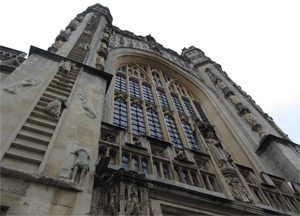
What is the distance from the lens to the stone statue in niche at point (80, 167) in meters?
4.24

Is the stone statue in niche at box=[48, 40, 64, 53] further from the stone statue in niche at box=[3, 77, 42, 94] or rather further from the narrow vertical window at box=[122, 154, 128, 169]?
the narrow vertical window at box=[122, 154, 128, 169]

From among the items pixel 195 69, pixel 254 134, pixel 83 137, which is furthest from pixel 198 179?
pixel 195 69

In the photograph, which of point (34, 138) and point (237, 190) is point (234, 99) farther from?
point (34, 138)

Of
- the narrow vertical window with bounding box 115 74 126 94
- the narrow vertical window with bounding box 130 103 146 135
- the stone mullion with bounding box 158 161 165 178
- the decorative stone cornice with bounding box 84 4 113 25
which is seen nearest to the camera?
the stone mullion with bounding box 158 161 165 178

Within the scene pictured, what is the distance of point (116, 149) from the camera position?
6398 mm

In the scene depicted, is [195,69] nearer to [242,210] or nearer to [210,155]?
[210,155]

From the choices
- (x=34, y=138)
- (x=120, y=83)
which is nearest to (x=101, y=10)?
(x=120, y=83)

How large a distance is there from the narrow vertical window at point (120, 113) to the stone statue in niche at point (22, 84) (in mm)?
3521

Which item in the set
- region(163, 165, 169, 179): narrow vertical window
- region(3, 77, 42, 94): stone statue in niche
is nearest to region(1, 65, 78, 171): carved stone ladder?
region(3, 77, 42, 94): stone statue in niche

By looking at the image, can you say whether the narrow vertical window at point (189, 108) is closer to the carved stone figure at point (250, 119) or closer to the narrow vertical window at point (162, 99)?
the narrow vertical window at point (162, 99)

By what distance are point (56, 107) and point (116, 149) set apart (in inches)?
72.3

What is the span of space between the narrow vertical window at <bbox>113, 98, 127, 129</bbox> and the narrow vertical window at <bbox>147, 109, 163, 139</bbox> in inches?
45.9

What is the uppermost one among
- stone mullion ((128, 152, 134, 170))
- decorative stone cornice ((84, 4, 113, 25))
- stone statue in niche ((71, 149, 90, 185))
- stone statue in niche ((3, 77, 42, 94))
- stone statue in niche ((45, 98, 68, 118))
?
decorative stone cornice ((84, 4, 113, 25))

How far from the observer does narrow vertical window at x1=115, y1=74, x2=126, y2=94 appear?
1259 centimetres
